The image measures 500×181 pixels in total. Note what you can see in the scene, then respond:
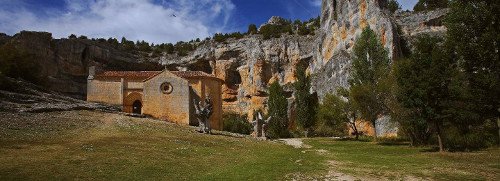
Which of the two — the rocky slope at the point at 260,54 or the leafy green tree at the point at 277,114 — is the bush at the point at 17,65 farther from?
the leafy green tree at the point at 277,114

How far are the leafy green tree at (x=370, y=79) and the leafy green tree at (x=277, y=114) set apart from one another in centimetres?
1521

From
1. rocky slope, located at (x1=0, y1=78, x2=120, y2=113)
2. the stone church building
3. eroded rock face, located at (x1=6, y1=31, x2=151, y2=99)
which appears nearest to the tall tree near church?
the stone church building

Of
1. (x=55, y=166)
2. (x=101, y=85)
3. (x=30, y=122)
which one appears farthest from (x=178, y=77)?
(x=55, y=166)

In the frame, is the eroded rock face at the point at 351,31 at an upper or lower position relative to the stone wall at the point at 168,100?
upper

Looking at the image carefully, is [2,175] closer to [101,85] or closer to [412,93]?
[412,93]

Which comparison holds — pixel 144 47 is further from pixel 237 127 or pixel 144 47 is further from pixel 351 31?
pixel 351 31

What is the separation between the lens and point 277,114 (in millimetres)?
67438

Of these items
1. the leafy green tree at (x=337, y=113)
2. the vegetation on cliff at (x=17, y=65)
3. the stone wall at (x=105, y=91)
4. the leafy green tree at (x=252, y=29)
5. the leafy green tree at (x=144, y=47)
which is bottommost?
the leafy green tree at (x=337, y=113)

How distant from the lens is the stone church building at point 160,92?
4925cm

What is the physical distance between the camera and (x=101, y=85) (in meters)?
55.2

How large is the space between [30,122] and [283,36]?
71797 millimetres

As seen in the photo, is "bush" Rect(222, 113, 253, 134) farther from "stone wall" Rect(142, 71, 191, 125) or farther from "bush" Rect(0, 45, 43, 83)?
"bush" Rect(0, 45, 43, 83)

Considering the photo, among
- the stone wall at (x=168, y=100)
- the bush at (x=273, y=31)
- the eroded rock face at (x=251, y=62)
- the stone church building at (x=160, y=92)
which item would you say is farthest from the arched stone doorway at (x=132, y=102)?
the bush at (x=273, y=31)

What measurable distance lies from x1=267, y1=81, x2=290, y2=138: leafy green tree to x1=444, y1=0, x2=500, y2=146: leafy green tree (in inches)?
1453
